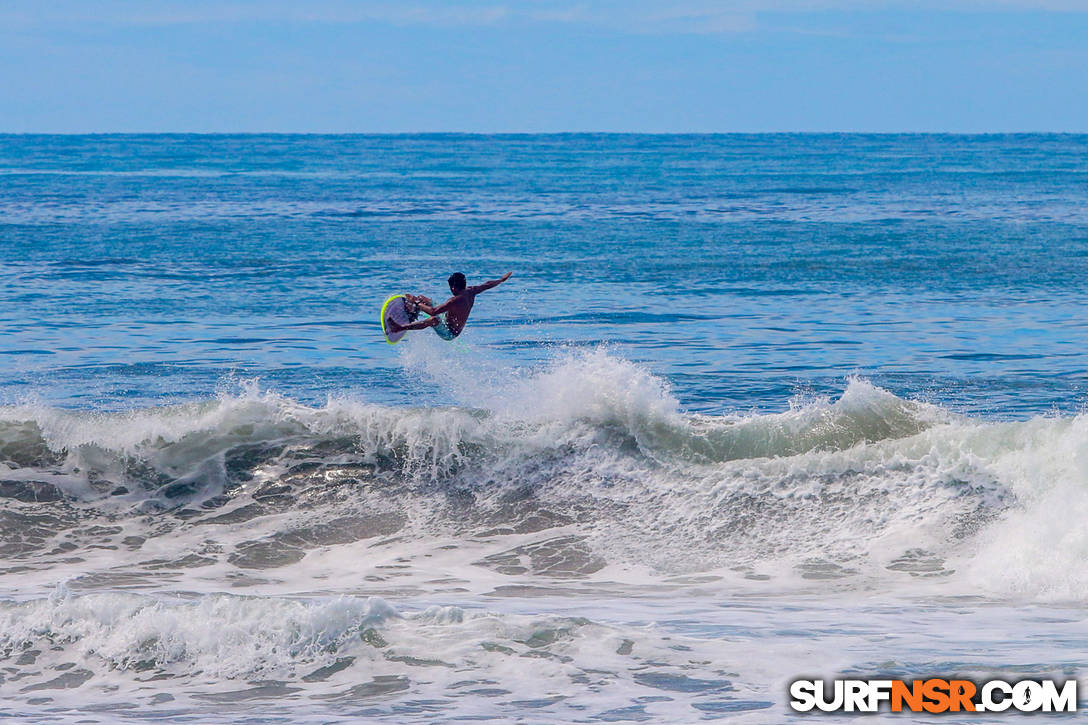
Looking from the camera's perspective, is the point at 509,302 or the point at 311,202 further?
the point at 311,202

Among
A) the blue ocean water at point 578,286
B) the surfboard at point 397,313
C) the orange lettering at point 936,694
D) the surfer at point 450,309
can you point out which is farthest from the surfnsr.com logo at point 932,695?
the blue ocean water at point 578,286

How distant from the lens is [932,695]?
9305 mm

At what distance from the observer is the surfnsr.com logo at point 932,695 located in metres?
9.08

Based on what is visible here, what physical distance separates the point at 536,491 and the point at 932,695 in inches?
271

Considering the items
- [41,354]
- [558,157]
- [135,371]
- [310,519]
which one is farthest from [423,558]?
[558,157]

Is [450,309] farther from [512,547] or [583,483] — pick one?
[512,547]

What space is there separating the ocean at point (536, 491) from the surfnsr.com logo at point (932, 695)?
0.23 meters

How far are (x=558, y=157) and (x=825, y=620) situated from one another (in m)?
106

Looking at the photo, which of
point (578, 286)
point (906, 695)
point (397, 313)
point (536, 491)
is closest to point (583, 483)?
point (536, 491)

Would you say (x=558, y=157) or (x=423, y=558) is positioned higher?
(x=558, y=157)

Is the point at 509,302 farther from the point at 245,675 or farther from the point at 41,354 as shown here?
the point at 245,675

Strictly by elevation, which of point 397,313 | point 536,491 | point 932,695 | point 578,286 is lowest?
point 932,695

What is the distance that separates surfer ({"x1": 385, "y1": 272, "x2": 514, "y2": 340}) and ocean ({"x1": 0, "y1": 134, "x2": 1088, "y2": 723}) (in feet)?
5.04

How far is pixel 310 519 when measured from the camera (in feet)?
49.3
